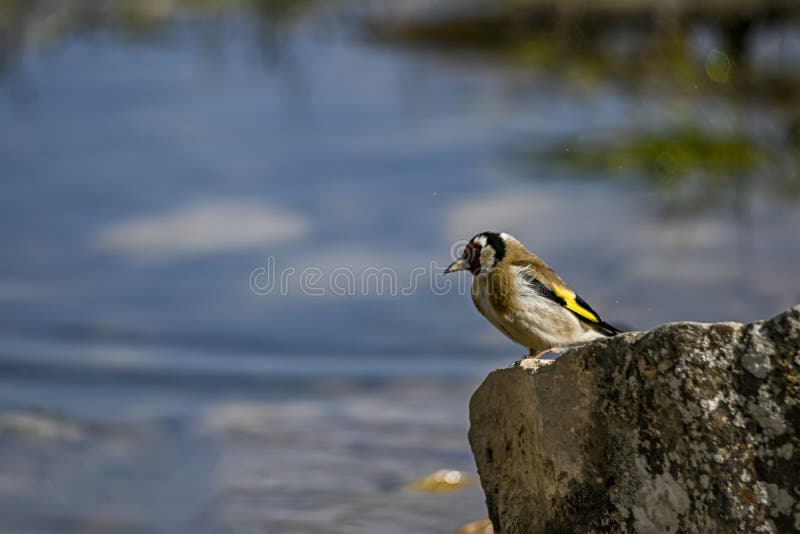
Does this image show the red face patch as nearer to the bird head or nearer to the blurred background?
the bird head

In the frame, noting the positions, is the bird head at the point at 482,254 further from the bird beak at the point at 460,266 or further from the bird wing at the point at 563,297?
the bird wing at the point at 563,297

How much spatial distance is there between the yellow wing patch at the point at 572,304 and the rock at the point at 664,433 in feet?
2.24

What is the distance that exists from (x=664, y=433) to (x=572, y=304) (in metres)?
1.14

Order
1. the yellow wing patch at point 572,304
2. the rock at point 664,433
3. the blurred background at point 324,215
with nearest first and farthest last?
the rock at point 664,433
the yellow wing patch at point 572,304
the blurred background at point 324,215

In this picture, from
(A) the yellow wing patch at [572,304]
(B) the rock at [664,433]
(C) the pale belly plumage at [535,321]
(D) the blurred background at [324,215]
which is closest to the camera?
(B) the rock at [664,433]

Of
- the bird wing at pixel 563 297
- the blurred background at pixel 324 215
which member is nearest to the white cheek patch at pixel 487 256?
the bird wing at pixel 563 297

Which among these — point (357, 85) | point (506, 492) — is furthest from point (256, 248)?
point (506, 492)

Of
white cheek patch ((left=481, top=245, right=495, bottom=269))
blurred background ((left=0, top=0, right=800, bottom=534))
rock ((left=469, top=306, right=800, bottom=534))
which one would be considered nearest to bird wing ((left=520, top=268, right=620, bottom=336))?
white cheek patch ((left=481, top=245, right=495, bottom=269))

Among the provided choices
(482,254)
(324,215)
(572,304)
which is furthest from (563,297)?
(324,215)

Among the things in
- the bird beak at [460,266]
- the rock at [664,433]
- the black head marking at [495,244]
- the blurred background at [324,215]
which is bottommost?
the rock at [664,433]

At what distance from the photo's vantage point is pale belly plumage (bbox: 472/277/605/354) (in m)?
4.09

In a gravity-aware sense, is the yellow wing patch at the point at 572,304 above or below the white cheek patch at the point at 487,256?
below

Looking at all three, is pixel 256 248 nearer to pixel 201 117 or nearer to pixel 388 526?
pixel 201 117

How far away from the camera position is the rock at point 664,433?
3.02m
